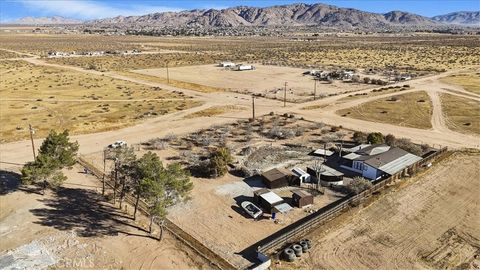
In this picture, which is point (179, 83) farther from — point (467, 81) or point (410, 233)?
point (410, 233)

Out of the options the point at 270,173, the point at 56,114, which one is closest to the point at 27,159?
the point at 56,114

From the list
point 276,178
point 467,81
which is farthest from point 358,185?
point 467,81

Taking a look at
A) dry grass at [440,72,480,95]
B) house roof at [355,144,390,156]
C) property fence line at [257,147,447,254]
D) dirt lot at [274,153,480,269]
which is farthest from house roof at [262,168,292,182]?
dry grass at [440,72,480,95]

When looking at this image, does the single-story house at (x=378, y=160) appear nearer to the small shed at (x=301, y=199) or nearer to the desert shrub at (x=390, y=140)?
the desert shrub at (x=390, y=140)

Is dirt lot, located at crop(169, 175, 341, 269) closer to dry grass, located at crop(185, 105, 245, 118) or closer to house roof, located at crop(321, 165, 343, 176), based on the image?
house roof, located at crop(321, 165, 343, 176)

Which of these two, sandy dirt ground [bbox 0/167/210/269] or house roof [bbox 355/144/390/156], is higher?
house roof [bbox 355/144/390/156]

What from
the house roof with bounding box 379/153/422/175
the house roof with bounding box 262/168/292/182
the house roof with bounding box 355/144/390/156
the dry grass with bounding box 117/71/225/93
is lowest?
the house roof with bounding box 262/168/292/182

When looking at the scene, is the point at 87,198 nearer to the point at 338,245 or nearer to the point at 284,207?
the point at 284,207
